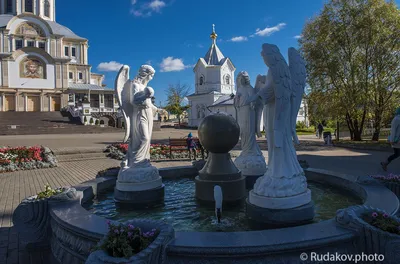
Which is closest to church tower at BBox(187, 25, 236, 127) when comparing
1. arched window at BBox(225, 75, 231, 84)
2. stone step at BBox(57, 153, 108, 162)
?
arched window at BBox(225, 75, 231, 84)

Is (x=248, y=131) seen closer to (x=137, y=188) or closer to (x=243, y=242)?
(x=137, y=188)

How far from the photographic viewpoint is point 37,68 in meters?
48.3

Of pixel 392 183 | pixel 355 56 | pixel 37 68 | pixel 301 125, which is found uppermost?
pixel 37 68

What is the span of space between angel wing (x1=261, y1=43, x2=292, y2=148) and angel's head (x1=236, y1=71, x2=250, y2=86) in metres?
3.06

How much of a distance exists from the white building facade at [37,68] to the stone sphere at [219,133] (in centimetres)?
4617

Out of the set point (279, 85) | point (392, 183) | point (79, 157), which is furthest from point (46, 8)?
point (392, 183)

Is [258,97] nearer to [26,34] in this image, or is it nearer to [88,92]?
[88,92]

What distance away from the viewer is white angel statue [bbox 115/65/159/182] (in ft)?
18.6

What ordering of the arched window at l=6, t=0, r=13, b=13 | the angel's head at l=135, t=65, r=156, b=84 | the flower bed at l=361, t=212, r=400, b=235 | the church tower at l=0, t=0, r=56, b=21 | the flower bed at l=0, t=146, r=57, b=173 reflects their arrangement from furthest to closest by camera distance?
1. the arched window at l=6, t=0, r=13, b=13
2. the church tower at l=0, t=0, r=56, b=21
3. the flower bed at l=0, t=146, r=57, b=173
4. the angel's head at l=135, t=65, r=156, b=84
5. the flower bed at l=361, t=212, r=400, b=235

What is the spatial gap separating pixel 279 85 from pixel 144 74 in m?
2.82

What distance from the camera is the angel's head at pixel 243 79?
7398 millimetres

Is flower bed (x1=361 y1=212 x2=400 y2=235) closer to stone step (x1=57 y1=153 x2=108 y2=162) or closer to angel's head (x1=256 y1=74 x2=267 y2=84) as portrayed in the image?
angel's head (x1=256 y1=74 x2=267 y2=84)

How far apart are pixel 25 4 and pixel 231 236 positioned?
6798cm

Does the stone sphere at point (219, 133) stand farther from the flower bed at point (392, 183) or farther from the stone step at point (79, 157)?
the stone step at point (79, 157)
